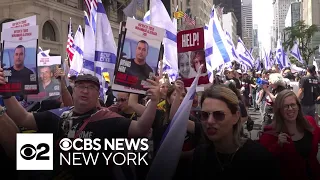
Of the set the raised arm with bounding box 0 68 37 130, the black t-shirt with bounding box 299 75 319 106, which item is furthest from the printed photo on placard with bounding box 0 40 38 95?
the black t-shirt with bounding box 299 75 319 106

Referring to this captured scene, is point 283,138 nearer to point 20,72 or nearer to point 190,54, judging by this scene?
point 190,54

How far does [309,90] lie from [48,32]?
20805 mm

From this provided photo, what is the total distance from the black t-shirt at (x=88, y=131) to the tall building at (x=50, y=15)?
22193mm

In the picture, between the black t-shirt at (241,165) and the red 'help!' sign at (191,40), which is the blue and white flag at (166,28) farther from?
the black t-shirt at (241,165)

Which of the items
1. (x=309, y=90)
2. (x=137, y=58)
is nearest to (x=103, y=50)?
(x=137, y=58)

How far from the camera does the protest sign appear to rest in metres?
4.46

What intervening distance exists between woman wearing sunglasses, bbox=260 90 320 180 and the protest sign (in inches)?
102

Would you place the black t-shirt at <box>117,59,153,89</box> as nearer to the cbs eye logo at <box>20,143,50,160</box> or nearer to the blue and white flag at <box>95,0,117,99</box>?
the cbs eye logo at <box>20,143,50,160</box>

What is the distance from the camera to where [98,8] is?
7.69 m

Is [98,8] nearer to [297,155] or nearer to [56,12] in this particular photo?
[297,155]

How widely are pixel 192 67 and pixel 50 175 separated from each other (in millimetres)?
2130

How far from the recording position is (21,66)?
4527mm

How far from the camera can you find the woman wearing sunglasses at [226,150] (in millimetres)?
2656

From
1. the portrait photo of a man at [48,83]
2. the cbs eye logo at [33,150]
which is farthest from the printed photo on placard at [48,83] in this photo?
the cbs eye logo at [33,150]
